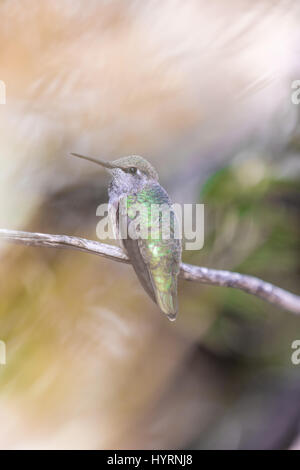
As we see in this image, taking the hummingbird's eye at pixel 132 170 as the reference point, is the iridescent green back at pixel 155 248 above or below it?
below

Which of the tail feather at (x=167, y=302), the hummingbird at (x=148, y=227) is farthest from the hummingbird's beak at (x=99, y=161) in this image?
the tail feather at (x=167, y=302)

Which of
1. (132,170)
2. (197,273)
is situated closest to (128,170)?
(132,170)

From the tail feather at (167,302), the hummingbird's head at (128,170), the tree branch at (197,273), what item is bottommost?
the tail feather at (167,302)

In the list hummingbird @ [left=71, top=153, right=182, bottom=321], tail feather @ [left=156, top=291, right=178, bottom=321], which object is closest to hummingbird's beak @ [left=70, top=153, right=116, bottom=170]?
hummingbird @ [left=71, top=153, right=182, bottom=321]

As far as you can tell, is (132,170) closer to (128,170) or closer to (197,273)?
(128,170)

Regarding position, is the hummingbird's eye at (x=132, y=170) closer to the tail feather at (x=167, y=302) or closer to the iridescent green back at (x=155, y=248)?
the iridescent green back at (x=155, y=248)

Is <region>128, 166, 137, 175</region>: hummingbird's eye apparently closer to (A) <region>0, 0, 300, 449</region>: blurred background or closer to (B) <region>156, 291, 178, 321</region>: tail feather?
(A) <region>0, 0, 300, 449</region>: blurred background
